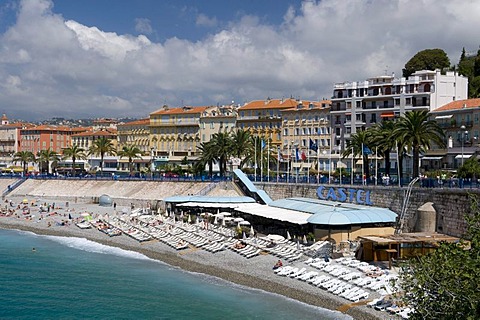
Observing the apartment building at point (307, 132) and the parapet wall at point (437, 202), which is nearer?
the parapet wall at point (437, 202)

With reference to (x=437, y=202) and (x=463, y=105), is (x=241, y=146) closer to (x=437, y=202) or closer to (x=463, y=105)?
(x=463, y=105)

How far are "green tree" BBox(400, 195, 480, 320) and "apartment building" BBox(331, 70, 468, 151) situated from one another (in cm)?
6056

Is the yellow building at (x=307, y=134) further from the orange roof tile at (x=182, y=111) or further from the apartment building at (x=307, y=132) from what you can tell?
the orange roof tile at (x=182, y=111)

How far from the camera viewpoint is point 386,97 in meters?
78.9

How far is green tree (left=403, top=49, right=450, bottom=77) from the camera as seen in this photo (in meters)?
97.1

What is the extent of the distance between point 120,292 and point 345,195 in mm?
23736

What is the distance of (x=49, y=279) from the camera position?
39688 millimetres

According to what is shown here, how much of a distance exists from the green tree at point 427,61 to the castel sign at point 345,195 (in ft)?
162

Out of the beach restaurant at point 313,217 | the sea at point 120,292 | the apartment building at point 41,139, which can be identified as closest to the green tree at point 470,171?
the beach restaurant at point 313,217

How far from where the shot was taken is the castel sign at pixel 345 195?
4997 cm

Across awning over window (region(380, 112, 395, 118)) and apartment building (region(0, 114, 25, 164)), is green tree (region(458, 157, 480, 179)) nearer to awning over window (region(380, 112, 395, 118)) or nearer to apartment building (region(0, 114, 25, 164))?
Result: awning over window (region(380, 112, 395, 118))

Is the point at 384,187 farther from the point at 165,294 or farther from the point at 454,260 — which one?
the point at 454,260

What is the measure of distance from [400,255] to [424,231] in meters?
6.34

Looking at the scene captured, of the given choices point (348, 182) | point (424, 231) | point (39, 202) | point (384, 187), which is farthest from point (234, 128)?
point (424, 231)
